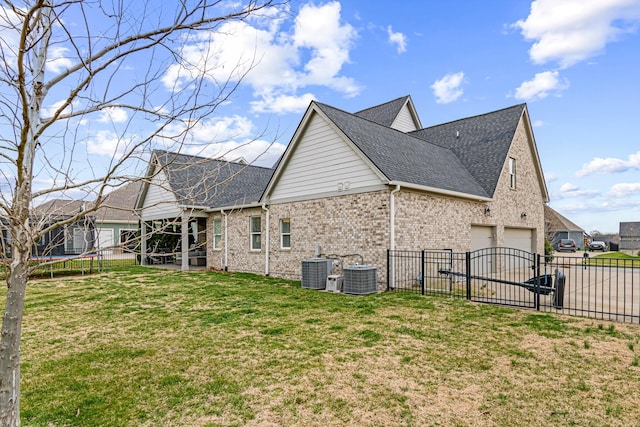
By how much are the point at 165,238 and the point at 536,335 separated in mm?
20282

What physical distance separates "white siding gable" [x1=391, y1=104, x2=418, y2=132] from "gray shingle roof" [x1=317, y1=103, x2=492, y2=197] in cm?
497

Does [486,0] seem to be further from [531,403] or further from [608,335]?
[531,403]

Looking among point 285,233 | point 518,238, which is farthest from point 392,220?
point 518,238

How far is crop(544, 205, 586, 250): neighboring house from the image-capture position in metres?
48.8

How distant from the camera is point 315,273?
1164 cm

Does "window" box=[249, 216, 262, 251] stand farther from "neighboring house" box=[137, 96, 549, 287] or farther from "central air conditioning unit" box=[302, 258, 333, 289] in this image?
"central air conditioning unit" box=[302, 258, 333, 289]

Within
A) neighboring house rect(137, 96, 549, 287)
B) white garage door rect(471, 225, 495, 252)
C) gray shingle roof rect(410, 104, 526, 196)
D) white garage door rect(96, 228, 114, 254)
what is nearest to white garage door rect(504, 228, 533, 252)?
neighboring house rect(137, 96, 549, 287)

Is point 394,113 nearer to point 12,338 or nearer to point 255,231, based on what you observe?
point 255,231

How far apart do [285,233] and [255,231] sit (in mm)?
2210

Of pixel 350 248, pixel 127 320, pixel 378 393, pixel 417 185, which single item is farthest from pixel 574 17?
pixel 127 320

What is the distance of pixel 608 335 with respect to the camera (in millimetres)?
6242

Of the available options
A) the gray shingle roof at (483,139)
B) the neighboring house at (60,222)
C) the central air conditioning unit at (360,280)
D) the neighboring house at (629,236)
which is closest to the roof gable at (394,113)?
the gray shingle roof at (483,139)

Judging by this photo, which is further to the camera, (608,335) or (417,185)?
(417,185)

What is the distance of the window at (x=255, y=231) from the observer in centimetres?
1596
